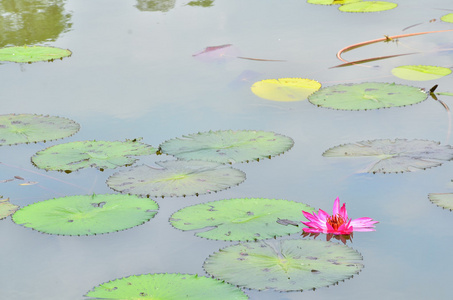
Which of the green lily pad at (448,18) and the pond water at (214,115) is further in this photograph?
the green lily pad at (448,18)

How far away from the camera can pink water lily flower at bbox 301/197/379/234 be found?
2391 millimetres

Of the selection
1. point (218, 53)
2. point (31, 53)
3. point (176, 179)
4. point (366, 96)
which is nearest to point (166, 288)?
point (176, 179)

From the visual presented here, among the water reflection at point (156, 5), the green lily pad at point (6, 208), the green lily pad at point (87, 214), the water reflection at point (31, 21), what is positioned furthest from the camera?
the water reflection at point (156, 5)

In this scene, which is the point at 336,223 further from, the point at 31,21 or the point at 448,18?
the point at 31,21

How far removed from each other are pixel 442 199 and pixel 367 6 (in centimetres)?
324

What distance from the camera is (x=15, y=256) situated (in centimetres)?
238

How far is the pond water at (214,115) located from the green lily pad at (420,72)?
0.16 feet

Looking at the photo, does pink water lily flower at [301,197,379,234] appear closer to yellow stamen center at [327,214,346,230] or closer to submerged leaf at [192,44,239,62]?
yellow stamen center at [327,214,346,230]

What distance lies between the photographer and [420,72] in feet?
13.1

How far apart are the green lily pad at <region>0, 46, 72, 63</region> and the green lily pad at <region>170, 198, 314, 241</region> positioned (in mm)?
2444

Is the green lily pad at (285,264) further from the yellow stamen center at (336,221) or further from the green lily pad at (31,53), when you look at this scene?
the green lily pad at (31,53)

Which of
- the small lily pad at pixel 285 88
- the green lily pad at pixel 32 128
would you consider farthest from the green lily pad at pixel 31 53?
the small lily pad at pixel 285 88

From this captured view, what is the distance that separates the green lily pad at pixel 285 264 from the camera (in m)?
2.08

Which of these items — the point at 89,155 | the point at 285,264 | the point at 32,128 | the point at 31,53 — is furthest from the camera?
the point at 31,53
